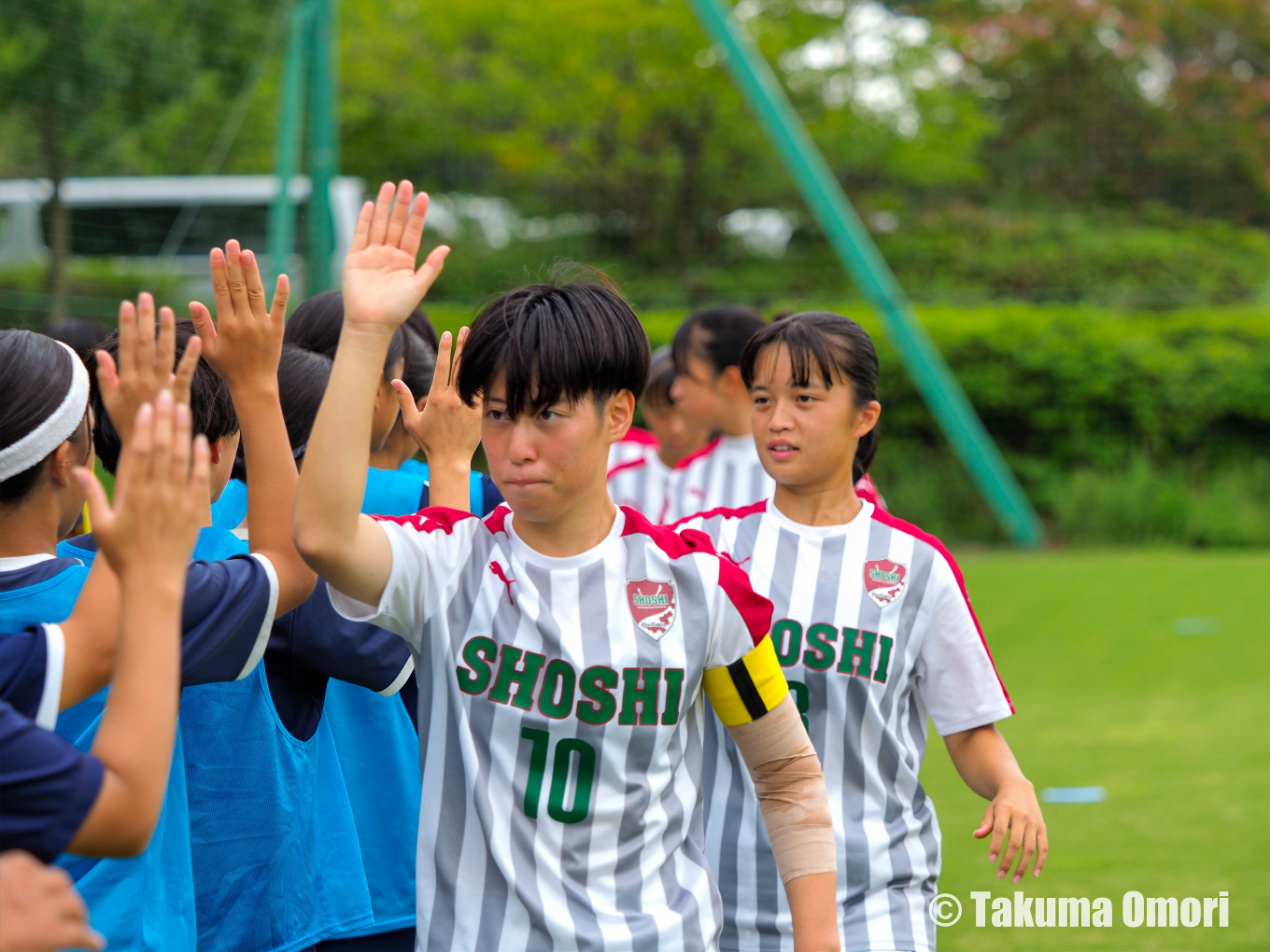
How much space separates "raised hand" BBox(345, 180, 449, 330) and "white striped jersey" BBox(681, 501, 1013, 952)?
2.78ft

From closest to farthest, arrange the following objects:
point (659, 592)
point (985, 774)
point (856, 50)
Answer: point (659, 592) → point (985, 774) → point (856, 50)

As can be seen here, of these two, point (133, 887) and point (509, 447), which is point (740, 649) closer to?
point (509, 447)

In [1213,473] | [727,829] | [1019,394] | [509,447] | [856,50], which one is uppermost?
[856,50]

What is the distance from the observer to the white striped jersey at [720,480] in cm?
428

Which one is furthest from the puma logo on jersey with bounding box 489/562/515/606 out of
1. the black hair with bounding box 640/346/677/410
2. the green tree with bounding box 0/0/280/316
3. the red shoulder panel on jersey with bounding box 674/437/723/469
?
the green tree with bounding box 0/0/280/316

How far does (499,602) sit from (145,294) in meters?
0.59

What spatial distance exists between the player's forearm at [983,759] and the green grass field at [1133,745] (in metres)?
1.89

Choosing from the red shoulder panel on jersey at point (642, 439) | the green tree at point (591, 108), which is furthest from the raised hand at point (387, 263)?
the green tree at point (591, 108)

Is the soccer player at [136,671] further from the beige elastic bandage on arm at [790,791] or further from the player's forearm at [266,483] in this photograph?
the beige elastic bandage on arm at [790,791]

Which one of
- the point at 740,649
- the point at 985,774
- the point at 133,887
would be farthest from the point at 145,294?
the point at 985,774

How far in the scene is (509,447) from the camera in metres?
1.79

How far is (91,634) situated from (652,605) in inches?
27.8

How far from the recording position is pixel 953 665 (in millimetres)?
2391

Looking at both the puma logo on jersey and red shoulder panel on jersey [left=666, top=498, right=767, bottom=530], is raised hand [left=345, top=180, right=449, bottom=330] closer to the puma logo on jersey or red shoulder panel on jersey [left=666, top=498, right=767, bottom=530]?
the puma logo on jersey
